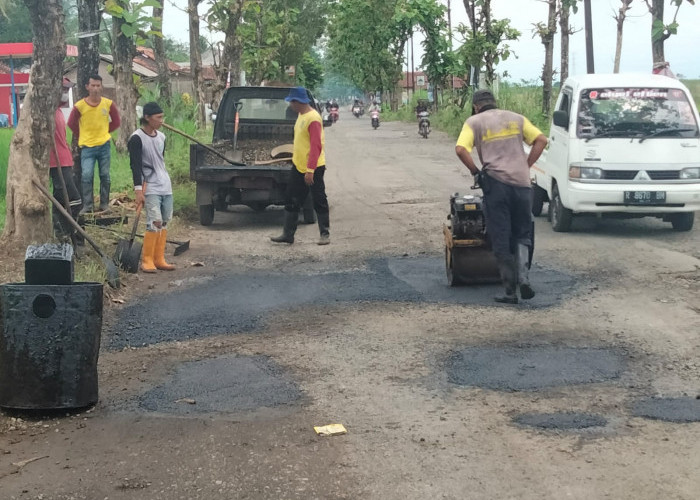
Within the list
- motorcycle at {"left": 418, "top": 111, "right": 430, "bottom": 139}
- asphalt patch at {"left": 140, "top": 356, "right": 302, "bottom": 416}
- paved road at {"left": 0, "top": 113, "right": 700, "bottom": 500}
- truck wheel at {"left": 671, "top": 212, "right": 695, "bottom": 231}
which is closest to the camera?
paved road at {"left": 0, "top": 113, "right": 700, "bottom": 500}

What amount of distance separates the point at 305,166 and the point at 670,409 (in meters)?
6.69

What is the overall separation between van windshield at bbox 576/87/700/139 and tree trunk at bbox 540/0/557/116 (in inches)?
648

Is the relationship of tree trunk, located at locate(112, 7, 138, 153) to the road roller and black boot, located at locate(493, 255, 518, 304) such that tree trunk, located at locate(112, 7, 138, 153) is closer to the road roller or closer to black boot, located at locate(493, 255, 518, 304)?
the road roller

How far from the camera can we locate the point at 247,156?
47.5ft

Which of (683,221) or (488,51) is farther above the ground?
(488,51)

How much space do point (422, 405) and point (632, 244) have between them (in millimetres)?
6452

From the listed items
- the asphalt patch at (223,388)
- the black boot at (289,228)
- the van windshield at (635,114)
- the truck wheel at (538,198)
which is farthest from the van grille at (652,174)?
the asphalt patch at (223,388)

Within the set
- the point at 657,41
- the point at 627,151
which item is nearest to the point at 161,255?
the point at 627,151

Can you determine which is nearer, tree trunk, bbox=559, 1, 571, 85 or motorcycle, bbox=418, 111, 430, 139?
tree trunk, bbox=559, 1, 571, 85

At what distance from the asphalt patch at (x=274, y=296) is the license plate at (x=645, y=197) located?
2.40 m

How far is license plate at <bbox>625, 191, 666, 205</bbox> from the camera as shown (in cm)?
1152

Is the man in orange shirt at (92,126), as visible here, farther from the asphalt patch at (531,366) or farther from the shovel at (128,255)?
the asphalt patch at (531,366)

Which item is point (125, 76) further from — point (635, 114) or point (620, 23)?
point (620, 23)

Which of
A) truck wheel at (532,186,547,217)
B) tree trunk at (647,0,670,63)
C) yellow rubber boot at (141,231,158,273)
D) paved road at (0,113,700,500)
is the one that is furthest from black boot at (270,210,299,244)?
tree trunk at (647,0,670,63)
